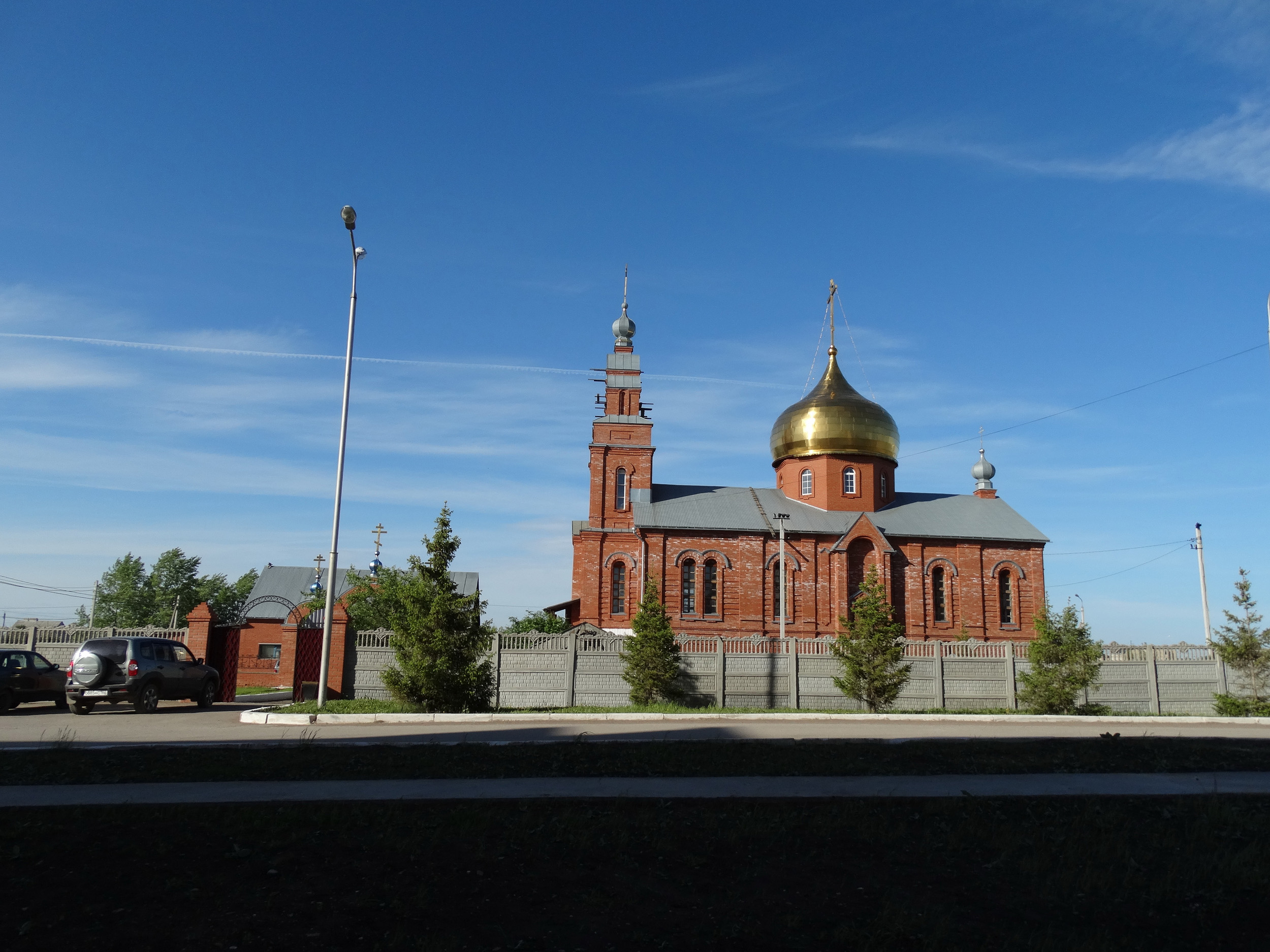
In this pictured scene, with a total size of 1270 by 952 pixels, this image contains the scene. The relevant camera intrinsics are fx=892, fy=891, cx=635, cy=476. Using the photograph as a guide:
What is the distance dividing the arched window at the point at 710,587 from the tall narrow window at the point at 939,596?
34.8ft

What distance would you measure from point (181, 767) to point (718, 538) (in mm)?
32217

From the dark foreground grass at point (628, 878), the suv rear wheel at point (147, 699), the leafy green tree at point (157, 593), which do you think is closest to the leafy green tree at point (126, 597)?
the leafy green tree at point (157, 593)

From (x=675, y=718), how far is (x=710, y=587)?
22759mm

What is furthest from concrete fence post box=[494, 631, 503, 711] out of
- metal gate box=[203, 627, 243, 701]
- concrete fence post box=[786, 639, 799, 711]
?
concrete fence post box=[786, 639, 799, 711]

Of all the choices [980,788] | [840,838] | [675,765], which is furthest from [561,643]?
[840,838]

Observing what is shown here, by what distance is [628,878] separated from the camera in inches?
237

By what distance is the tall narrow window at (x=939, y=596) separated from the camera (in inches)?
1671

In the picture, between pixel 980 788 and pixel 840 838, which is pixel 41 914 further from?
pixel 980 788

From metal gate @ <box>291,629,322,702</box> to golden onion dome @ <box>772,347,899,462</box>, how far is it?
2711cm

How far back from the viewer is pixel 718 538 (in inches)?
1606

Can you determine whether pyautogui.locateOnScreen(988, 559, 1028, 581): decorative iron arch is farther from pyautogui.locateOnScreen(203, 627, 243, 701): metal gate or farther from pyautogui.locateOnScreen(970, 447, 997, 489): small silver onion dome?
pyautogui.locateOnScreen(203, 627, 243, 701): metal gate

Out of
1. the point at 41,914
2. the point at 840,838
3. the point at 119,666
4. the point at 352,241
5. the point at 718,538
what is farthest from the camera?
the point at 718,538

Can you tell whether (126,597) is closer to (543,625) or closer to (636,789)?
(543,625)

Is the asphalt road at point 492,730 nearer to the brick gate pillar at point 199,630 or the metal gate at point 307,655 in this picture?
the brick gate pillar at point 199,630
